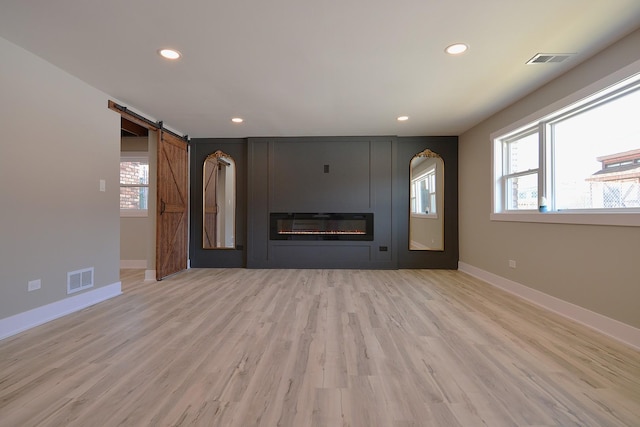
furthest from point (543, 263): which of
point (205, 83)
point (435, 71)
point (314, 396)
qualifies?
point (205, 83)

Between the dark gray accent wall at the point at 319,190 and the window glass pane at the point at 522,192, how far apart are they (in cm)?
194

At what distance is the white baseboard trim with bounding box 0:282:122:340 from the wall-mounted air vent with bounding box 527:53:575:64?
5.18 m

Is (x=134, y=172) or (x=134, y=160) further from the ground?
(x=134, y=160)

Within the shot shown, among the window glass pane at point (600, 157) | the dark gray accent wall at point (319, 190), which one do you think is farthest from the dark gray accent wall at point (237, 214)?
the window glass pane at point (600, 157)

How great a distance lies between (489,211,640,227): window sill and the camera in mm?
2334

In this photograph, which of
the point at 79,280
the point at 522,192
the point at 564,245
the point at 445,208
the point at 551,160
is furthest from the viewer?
the point at 445,208

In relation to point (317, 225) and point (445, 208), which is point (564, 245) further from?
point (317, 225)

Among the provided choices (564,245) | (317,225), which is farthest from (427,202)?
(564,245)

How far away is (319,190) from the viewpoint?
218 inches

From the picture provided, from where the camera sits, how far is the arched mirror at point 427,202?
18.1ft

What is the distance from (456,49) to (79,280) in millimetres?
4475

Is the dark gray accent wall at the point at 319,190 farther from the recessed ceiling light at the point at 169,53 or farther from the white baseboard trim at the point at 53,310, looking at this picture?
the recessed ceiling light at the point at 169,53

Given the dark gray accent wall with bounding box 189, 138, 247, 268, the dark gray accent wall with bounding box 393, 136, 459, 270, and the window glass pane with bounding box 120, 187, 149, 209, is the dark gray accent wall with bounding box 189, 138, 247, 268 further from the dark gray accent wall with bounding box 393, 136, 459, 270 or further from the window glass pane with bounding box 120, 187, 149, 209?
the dark gray accent wall with bounding box 393, 136, 459, 270

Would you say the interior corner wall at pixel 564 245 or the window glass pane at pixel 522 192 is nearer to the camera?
the interior corner wall at pixel 564 245
